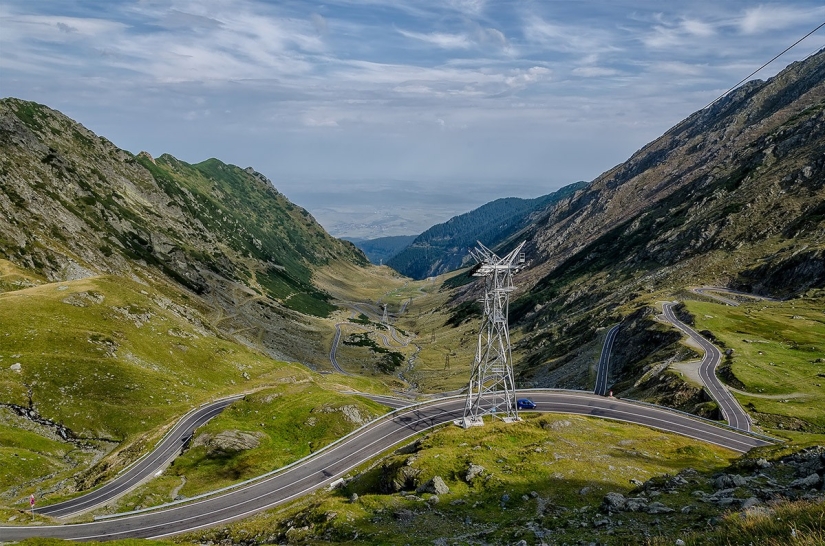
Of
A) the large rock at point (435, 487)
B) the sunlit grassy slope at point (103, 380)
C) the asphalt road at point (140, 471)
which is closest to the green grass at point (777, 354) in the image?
the large rock at point (435, 487)

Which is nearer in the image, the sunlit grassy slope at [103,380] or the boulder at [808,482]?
the boulder at [808,482]

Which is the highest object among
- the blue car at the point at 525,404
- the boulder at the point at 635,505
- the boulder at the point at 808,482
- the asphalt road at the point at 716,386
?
the boulder at the point at 808,482

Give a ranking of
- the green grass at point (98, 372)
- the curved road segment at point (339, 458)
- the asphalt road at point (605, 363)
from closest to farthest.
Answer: the curved road segment at point (339, 458) → the green grass at point (98, 372) → the asphalt road at point (605, 363)

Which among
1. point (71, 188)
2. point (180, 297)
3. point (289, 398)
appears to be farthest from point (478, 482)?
point (71, 188)

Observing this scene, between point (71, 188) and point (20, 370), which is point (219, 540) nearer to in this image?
point (20, 370)

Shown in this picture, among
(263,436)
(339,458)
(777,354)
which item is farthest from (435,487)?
(777,354)

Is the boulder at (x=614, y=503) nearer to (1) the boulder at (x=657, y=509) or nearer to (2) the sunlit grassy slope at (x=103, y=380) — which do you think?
(1) the boulder at (x=657, y=509)
